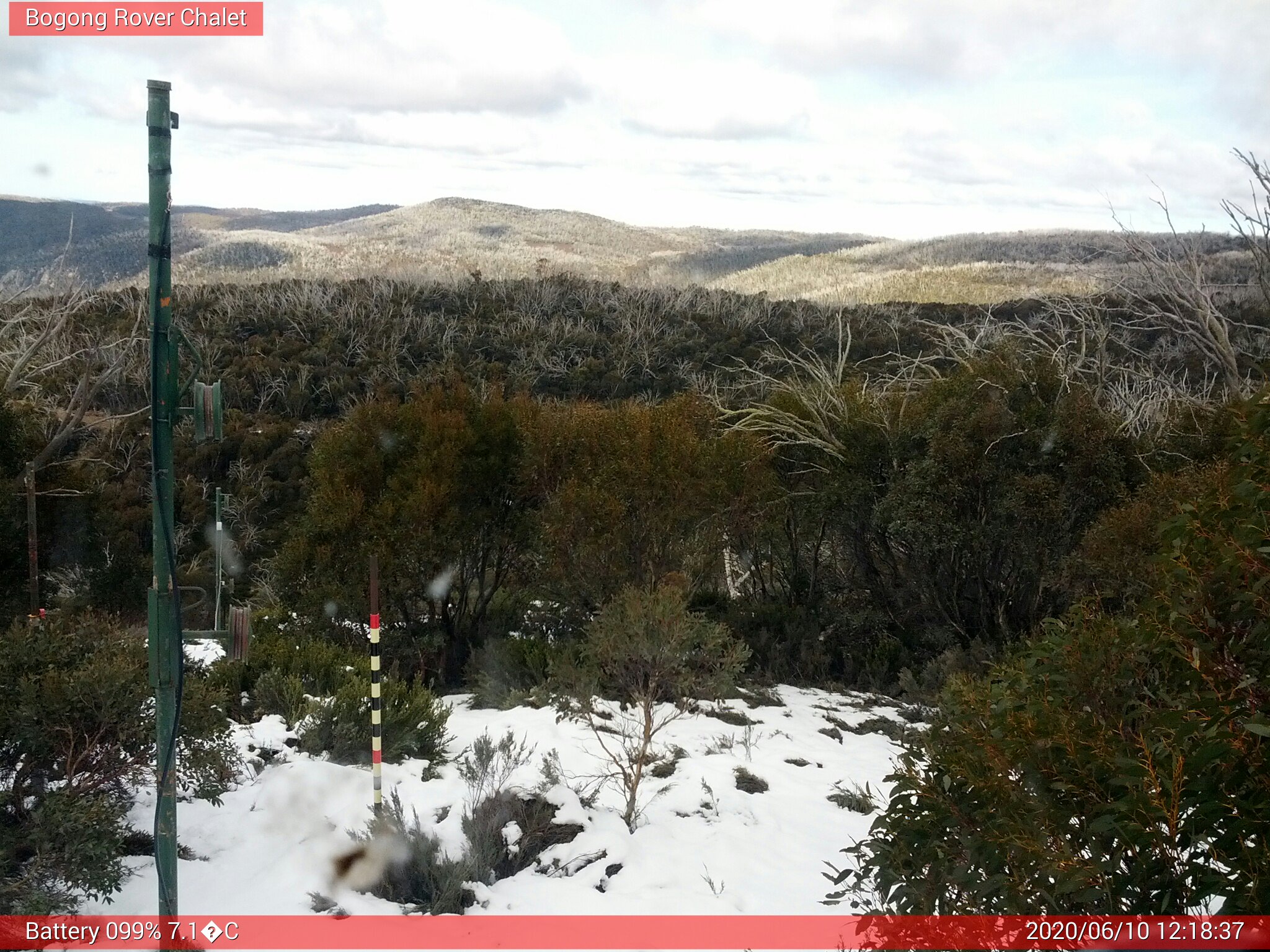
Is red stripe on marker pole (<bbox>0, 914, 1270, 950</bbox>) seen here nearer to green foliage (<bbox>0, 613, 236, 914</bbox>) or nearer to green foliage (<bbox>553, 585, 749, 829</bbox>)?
green foliage (<bbox>0, 613, 236, 914</bbox>)

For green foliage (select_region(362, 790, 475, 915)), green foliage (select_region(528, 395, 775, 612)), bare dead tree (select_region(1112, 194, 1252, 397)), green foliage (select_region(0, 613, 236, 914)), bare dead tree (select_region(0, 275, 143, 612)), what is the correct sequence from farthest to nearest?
1. bare dead tree (select_region(0, 275, 143, 612))
2. green foliage (select_region(528, 395, 775, 612))
3. bare dead tree (select_region(1112, 194, 1252, 397))
4. green foliage (select_region(362, 790, 475, 915))
5. green foliage (select_region(0, 613, 236, 914))

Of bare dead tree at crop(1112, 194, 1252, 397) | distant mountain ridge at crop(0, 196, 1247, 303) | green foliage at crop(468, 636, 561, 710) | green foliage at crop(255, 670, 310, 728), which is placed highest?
distant mountain ridge at crop(0, 196, 1247, 303)

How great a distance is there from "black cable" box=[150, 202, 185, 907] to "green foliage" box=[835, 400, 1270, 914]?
2479 mm

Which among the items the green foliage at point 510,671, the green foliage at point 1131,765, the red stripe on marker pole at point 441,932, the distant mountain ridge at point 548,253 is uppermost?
the distant mountain ridge at point 548,253

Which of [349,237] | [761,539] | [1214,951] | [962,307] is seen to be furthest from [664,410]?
[349,237]

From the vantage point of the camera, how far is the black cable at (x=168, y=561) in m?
3.40

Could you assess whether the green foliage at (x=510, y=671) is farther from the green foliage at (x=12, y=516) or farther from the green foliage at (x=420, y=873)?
the green foliage at (x=12, y=516)

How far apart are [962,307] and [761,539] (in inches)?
1114

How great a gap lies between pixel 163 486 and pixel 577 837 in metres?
2.97

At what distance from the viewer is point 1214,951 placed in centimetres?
186

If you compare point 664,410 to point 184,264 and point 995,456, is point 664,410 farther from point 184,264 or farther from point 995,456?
point 184,264

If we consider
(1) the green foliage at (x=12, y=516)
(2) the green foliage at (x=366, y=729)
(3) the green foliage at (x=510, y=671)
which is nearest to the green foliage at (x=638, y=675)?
(3) the green foliage at (x=510, y=671)

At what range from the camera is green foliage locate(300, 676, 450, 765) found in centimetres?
618

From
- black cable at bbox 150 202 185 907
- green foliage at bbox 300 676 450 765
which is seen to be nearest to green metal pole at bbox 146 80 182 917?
black cable at bbox 150 202 185 907
